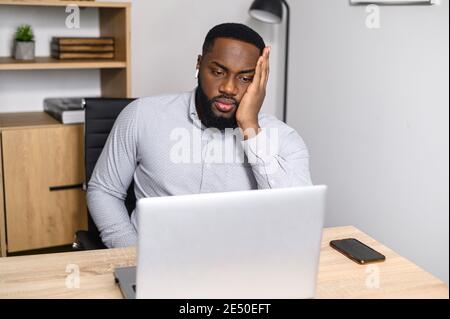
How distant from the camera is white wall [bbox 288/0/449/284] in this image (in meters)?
2.40

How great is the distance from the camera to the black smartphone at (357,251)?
1450mm

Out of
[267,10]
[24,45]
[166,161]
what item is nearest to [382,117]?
[267,10]

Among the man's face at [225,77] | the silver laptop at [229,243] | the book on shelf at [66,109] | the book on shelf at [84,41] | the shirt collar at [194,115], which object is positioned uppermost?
the book on shelf at [84,41]

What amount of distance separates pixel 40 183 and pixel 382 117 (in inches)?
62.8

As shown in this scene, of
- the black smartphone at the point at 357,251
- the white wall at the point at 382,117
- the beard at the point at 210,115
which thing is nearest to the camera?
the black smartphone at the point at 357,251

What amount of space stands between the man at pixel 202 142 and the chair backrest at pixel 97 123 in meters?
0.16

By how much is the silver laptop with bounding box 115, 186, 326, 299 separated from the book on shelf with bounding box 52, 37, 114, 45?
1958mm

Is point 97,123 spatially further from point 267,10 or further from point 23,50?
point 267,10

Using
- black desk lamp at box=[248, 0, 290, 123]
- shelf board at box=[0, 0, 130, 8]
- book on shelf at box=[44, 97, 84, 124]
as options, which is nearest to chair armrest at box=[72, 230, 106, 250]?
book on shelf at box=[44, 97, 84, 124]

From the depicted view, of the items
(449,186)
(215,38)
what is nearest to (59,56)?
(215,38)

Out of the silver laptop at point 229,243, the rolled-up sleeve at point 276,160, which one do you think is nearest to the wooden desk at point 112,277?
the silver laptop at point 229,243

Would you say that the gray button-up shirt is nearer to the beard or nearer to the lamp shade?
the beard

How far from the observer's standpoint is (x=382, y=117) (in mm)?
2680

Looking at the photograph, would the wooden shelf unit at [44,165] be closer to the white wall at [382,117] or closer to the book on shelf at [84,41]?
the book on shelf at [84,41]
